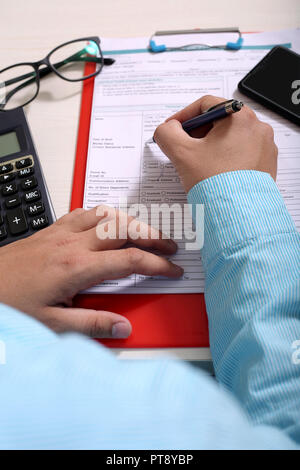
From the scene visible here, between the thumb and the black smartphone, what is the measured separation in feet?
0.48

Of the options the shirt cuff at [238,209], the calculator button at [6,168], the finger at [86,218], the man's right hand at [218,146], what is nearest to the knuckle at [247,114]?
the man's right hand at [218,146]

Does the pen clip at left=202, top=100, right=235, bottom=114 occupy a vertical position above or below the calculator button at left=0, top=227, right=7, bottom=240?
above

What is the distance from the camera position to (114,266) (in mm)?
410

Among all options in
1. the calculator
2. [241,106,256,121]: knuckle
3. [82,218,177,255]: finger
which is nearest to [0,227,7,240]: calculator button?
the calculator

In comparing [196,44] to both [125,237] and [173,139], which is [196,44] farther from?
[125,237]

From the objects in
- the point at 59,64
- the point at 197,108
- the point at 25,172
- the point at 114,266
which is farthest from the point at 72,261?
the point at 59,64

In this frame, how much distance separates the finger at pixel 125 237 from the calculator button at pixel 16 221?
0.26 feet

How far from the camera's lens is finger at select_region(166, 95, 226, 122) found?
485 mm

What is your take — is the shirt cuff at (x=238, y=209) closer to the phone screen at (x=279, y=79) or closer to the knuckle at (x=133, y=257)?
the knuckle at (x=133, y=257)

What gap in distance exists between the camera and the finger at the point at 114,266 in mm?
406

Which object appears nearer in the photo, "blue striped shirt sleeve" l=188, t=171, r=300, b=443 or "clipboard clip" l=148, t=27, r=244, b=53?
"blue striped shirt sleeve" l=188, t=171, r=300, b=443

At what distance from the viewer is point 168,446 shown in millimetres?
193

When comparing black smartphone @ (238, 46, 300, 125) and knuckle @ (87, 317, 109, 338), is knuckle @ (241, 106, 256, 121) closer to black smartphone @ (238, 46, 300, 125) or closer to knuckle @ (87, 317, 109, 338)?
black smartphone @ (238, 46, 300, 125)

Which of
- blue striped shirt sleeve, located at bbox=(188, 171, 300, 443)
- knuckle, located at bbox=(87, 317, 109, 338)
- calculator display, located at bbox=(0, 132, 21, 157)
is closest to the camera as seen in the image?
blue striped shirt sleeve, located at bbox=(188, 171, 300, 443)
